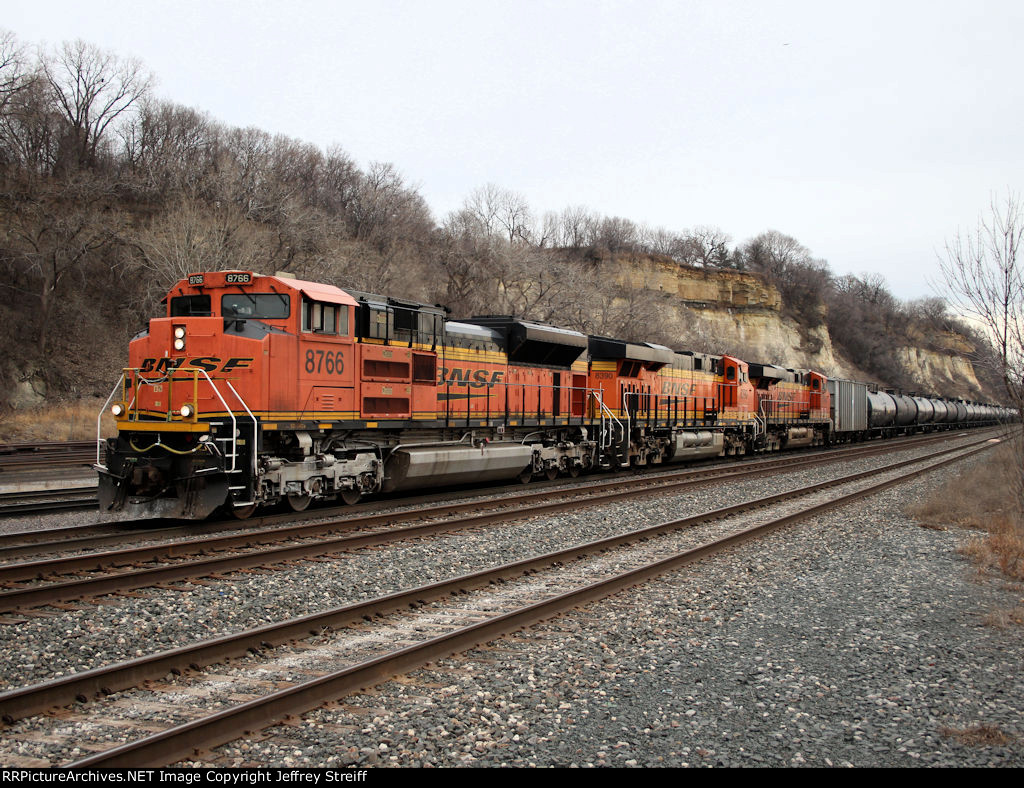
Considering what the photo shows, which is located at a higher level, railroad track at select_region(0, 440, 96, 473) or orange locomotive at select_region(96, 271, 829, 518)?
orange locomotive at select_region(96, 271, 829, 518)

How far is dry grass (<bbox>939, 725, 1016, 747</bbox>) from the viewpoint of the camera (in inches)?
169

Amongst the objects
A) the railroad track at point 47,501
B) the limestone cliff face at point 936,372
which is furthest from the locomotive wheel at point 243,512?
the limestone cliff face at point 936,372

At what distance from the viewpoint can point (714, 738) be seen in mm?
4352

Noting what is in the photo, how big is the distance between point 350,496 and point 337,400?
1948 millimetres

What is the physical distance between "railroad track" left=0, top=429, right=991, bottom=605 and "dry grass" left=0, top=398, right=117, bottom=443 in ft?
60.0

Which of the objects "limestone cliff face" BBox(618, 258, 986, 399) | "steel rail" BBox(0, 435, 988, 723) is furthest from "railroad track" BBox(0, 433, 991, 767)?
"limestone cliff face" BBox(618, 258, 986, 399)

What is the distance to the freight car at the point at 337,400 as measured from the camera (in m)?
10.4

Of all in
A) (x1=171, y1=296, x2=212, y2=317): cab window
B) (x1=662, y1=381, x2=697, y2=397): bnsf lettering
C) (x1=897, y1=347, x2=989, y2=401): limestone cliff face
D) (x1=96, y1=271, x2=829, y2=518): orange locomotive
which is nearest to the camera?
(x1=96, y1=271, x2=829, y2=518): orange locomotive

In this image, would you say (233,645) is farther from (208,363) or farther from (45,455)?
(45,455)

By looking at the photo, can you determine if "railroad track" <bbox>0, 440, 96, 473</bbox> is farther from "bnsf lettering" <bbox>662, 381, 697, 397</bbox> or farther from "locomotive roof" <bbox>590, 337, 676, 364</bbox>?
"bnsf lettering" <bbox>662, 381, 697, 397</bbox>

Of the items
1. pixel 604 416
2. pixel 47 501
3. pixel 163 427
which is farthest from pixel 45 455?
pixel 604 416

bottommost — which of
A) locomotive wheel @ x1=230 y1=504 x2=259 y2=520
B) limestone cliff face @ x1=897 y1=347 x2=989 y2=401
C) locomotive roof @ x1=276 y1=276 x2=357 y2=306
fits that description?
locomotive wheel @ x1=230 y1=504 x2=259 y2=520

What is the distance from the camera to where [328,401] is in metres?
11.7

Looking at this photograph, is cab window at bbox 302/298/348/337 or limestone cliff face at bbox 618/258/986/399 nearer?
cab window at bbox 302/298/348/337
